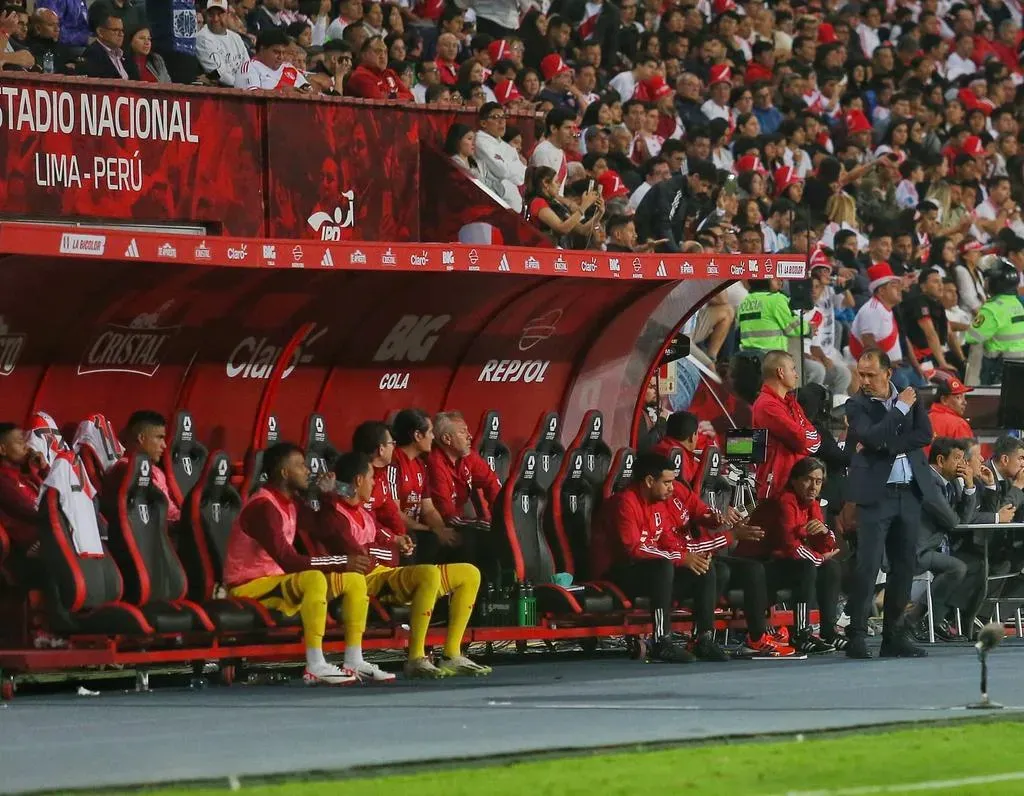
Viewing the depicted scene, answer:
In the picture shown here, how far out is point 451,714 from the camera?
36.1ft

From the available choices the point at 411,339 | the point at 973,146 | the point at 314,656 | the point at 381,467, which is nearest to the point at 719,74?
the point at 973,146

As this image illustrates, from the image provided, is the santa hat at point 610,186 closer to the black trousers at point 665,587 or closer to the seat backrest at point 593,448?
the seat backrest at point 593,448

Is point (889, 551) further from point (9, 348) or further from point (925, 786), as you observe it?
point (925, 786)

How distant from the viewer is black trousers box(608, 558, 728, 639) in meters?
14.5

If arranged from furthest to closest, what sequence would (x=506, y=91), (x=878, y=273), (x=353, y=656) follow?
(x=878, y=273) < (x=506, y=91) < (x=353, y=656)

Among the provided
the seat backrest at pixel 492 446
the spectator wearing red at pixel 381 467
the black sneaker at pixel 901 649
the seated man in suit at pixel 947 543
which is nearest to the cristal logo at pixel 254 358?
the spectator wearing red at pixel 381 467

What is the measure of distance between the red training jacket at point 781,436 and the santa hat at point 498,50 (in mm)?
7497

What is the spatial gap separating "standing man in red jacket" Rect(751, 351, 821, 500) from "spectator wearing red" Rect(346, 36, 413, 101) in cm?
408

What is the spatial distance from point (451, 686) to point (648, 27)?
44.7 ft

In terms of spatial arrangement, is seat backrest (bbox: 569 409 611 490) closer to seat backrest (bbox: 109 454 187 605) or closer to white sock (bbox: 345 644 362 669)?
white sock (bbox: 345 644 362 669)

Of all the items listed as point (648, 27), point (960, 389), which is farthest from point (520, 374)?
point (648, 27)

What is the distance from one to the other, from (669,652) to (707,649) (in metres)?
0.29

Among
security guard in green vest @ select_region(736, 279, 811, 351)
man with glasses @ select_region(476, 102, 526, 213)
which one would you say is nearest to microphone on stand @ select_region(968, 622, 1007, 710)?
man with glasses @ select_region(476, 102, 526, 213)

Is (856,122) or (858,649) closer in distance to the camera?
(858,649)
